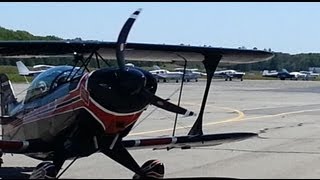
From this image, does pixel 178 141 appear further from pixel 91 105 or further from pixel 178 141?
pixel 91 105

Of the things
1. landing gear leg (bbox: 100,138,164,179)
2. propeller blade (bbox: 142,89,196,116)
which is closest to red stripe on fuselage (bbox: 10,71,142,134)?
propeller blade (bbox: 142,89,196,116)

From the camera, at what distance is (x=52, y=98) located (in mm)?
10273

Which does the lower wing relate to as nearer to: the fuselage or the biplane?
the biplane

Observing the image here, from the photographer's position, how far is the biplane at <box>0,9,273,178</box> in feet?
29.8

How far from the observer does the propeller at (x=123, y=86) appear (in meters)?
8.92

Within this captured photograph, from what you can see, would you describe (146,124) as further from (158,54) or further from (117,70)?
(117,70)

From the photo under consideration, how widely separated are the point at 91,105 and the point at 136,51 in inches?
92.4

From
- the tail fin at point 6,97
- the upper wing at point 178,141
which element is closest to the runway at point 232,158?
the upper wing at point 178,141

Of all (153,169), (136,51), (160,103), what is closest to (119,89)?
(160,103)

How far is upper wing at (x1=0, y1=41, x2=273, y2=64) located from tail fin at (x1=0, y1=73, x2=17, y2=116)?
1.70 m

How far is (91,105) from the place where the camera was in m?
9.29

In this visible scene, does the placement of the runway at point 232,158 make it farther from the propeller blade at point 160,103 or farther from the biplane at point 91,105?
the propeller blade at point 160,103

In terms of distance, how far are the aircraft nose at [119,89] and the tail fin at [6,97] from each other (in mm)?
3881

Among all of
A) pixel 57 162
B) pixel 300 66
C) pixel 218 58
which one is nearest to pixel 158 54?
pixel 218 58
